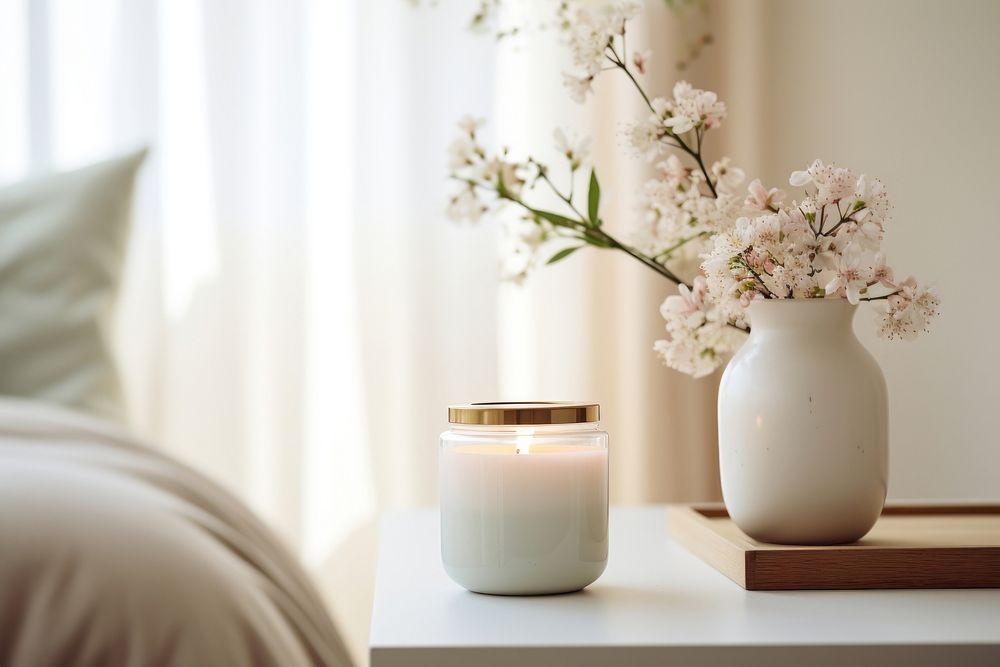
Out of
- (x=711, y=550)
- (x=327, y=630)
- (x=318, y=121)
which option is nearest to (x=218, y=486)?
(x=327, y=630)

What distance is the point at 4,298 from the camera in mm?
1363

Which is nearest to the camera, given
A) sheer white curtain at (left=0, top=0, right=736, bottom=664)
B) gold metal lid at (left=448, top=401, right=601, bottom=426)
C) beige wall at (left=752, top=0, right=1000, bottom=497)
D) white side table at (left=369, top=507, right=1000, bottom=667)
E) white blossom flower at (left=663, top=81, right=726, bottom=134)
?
white side table at (left=369, top=507, right=1000, bottom=667)

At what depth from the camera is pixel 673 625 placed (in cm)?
56

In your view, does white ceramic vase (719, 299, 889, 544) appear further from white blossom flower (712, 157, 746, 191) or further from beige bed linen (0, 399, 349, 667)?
beige bed linen (0, 399, 349, 667)

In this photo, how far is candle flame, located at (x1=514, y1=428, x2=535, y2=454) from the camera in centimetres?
67

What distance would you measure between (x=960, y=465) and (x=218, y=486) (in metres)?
1.02

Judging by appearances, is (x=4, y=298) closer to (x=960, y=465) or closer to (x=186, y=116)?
(x=186, y=116)

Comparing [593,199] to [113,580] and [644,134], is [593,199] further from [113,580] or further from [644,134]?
[113,580]

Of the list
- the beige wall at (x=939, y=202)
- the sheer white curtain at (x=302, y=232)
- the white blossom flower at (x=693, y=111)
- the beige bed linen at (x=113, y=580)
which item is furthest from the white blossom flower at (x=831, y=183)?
the sheer white curtain at (x=302, y=232)

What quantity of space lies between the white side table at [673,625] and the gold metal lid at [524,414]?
0.38ft

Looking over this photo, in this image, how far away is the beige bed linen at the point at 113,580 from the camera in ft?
2.17

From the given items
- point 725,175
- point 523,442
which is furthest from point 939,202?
point 523,442

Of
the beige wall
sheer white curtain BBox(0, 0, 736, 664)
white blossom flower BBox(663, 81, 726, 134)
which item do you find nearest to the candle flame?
white blossom flower BBox(663, 81, 726, 134)

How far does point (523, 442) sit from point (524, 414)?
0.04m
